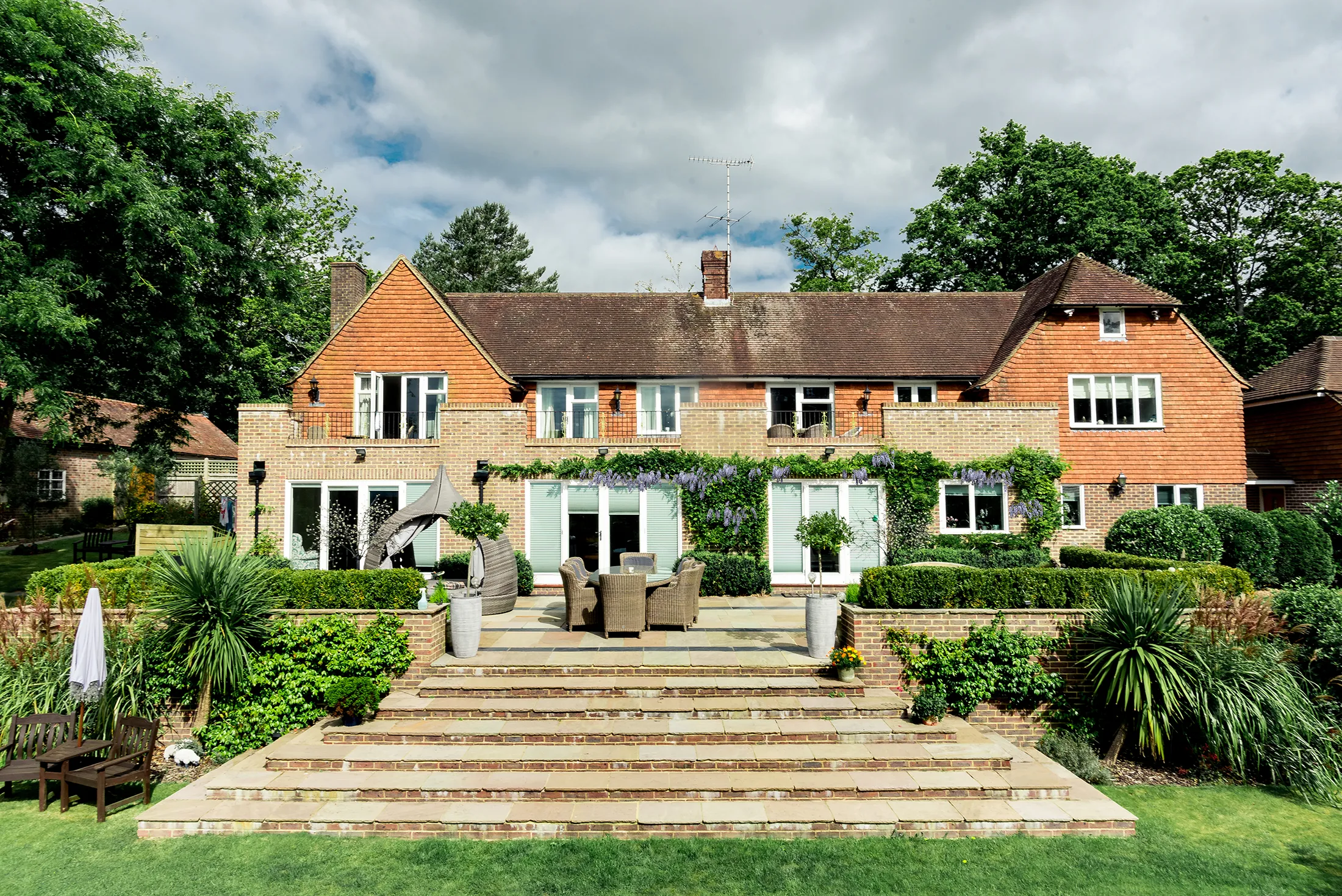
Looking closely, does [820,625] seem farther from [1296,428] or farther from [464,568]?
[1296,428]

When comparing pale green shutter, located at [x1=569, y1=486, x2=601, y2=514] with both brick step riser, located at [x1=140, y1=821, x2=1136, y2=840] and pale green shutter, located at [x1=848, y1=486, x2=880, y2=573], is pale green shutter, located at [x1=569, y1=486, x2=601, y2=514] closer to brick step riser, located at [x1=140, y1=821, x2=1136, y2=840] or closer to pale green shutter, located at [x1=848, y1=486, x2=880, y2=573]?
pale green shutter, located at [x1=848, y1=486, x2=880, y2=573]

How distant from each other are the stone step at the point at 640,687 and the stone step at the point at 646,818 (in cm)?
199

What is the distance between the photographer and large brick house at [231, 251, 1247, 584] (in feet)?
52.9

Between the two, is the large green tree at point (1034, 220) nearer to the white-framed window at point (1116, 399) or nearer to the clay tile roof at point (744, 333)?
the clay tile roof at point (744, 333)

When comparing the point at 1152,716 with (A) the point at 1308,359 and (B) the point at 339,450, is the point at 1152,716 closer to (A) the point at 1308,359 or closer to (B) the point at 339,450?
(B) the point at 339,450

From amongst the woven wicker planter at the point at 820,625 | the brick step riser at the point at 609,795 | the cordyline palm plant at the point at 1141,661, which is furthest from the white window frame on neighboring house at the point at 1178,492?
the brick step riser at the point at 609,795

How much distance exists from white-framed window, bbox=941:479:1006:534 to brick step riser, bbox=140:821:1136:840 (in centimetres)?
1043

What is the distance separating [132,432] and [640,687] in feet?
123

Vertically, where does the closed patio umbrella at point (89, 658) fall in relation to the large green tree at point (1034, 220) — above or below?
below

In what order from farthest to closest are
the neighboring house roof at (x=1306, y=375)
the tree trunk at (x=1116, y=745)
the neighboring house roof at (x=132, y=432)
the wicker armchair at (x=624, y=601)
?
the neighboring house roof at (x=132, y=432) < the neighboring house roof at (x=1306, y=375) < the wicker armchair at (x=624, y=601) < the tree trunk at (x=1116, y=745)

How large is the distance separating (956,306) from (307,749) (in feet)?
70.6

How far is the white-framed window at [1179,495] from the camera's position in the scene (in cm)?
1870

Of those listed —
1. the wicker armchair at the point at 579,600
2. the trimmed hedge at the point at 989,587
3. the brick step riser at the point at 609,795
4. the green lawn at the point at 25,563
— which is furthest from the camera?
the green lawn at the point at 25,563

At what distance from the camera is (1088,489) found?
18.6 m
